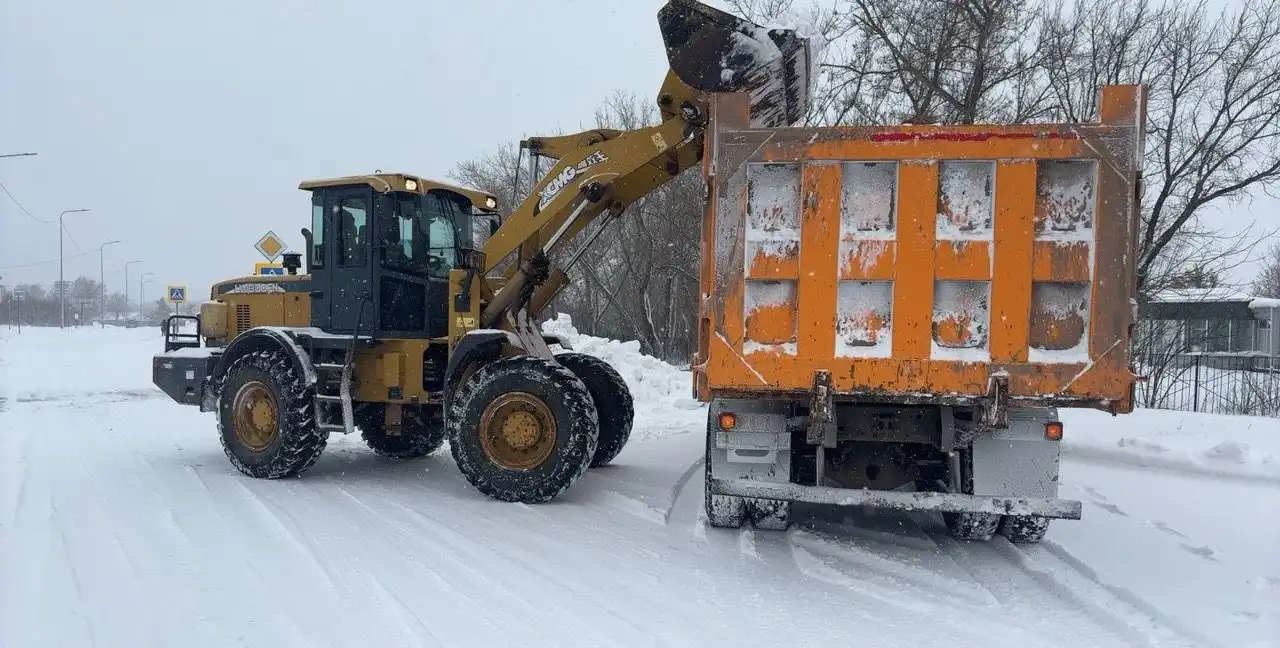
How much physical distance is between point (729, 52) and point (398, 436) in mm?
5479

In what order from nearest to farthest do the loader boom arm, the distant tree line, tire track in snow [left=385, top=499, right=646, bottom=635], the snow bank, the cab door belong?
tire track in snow [left=385, top=499, right=646, bottom=635] < the loader boom arm < the cab door < the snow bank < the distant tree line

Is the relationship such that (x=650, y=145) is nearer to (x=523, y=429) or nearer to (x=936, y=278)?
(x=523, y=429)

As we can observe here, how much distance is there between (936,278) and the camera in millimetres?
4488

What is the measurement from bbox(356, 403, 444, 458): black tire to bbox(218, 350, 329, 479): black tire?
3.35 feet

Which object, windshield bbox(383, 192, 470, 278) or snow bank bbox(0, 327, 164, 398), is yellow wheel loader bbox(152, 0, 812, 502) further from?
snow bank bbox(0, 327, 164, 398)

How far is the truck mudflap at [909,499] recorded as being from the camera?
463cm

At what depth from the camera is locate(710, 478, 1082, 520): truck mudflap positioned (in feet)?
15.2

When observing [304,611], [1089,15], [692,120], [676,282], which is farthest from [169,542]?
[676,282]

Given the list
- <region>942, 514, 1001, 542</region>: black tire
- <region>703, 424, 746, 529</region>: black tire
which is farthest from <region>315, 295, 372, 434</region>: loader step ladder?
<region>942, 514, 1001, 542</region>: black tire

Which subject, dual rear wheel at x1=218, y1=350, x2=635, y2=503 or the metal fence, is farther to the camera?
the metal fence

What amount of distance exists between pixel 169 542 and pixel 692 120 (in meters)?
4.64

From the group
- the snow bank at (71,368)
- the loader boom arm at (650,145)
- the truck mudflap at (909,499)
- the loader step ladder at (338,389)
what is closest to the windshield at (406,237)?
the loader step ladder at (338,389)

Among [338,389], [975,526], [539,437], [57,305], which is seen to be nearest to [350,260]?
[338,389]

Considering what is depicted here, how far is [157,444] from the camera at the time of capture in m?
9.17
